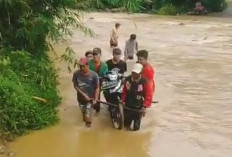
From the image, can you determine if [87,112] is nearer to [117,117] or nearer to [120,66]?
[117,117]

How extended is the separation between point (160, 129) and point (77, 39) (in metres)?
13.0

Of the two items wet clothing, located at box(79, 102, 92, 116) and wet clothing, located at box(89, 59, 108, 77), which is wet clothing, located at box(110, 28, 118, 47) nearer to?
wet clothing, located at box(89, 59, 108, 77)

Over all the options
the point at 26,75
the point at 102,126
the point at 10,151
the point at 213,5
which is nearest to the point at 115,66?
the point at 102,126

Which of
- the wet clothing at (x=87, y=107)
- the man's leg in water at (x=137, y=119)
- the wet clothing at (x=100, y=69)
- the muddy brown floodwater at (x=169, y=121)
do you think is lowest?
the muddy brown floodwater at (x=169, y=121)

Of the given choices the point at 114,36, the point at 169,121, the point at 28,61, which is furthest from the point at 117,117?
the point at 114,36

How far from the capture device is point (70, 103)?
36.9 feet

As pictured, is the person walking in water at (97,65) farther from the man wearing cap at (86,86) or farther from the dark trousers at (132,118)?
the dark trousers at (132,118)

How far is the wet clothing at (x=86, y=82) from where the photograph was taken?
30.2 feet

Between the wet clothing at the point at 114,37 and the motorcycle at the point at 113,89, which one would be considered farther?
the wet clothing at the point at 114,37

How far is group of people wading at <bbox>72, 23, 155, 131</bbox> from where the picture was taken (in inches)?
349

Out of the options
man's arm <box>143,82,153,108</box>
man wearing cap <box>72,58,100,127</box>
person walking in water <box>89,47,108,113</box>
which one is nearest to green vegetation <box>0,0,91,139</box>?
man wearing cap <box>72,58,100,127</box>

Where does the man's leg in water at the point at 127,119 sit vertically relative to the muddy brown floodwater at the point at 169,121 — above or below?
above

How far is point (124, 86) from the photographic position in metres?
8.98

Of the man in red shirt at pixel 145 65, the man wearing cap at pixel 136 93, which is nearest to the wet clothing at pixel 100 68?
the man in red shirt at pixel 145 65
